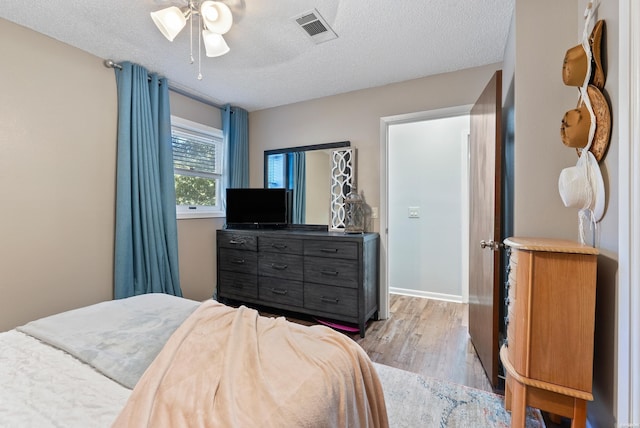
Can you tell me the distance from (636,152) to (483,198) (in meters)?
1.25

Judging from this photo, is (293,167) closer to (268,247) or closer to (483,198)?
(268,247)

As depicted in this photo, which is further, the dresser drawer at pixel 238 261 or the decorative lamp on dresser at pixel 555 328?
the dresser drawer at pixel 238 261

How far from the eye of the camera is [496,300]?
5.85ft

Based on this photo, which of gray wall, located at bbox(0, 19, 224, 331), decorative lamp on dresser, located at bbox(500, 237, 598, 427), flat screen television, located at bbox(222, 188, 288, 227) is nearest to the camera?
decorative lamp on dresser, located at bbox(500, 237, 598, 427)

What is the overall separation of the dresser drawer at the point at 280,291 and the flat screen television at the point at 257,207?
2.43ft

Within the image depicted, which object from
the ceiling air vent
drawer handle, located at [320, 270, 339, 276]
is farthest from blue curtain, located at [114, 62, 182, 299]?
the ceiling air vent

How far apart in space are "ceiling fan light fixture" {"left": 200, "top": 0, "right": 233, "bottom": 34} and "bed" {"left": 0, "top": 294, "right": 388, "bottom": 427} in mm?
1587

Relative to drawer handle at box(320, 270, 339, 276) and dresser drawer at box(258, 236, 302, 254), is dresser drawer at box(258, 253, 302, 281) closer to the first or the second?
dresser drawer at box(258, 236, 302, 254)

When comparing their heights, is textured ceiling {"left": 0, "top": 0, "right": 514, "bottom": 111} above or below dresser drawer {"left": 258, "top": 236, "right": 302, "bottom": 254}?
above

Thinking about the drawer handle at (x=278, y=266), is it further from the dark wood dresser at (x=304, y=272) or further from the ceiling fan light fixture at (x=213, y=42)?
the ceiling fan light fixture at (x=213, y=42)

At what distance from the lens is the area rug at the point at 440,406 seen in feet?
4.98

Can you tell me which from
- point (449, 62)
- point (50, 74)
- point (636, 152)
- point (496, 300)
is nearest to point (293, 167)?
point (449, 62)

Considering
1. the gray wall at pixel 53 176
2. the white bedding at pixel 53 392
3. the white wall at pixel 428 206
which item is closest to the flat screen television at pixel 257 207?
the gray wall at pixel 53 176

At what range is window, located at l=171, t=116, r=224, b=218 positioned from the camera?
10.2 ft
